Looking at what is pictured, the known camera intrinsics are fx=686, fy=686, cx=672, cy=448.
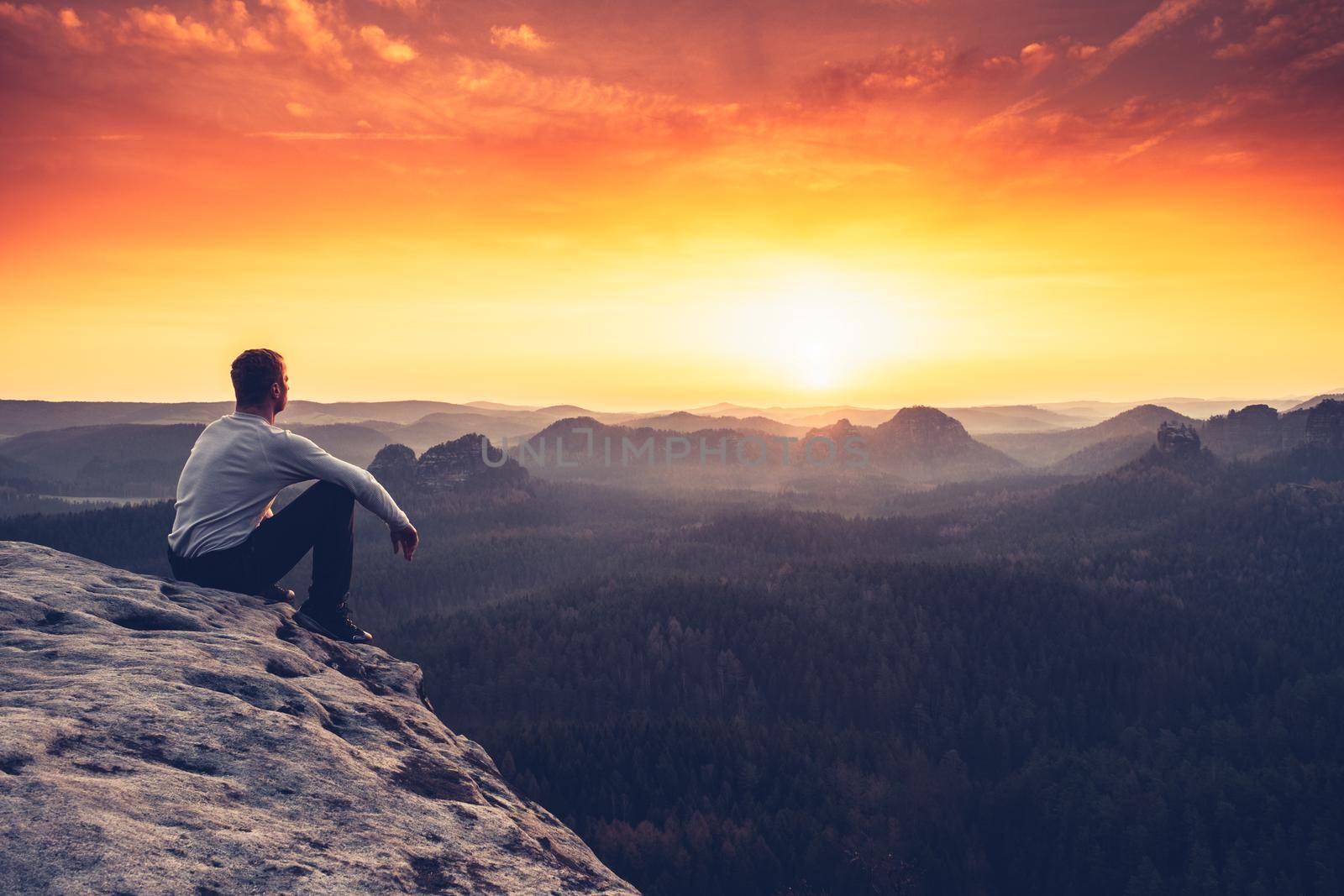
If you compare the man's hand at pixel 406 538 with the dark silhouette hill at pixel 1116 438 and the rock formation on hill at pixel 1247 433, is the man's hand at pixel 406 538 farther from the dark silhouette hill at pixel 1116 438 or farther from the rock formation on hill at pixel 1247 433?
the dark silhouette hill at pixel 1116 438

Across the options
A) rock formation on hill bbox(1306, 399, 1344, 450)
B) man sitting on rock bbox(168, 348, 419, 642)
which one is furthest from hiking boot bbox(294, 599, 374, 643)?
rock formation on hill bbox(1306, 399, 1344, 450)

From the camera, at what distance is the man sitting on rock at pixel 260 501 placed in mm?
9102

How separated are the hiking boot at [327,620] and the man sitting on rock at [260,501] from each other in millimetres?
101

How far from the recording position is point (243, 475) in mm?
9211

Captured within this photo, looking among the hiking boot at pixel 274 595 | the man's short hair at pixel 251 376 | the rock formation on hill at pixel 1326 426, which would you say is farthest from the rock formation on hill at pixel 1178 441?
the man's short hair at pixel 251 376

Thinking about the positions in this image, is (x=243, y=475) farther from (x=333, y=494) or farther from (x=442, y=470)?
(x=442, y=470)

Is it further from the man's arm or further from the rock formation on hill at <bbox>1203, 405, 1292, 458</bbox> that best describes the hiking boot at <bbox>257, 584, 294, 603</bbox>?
the rock formation on hill at <bbox>1203, 405, 1292, 458</bbox>

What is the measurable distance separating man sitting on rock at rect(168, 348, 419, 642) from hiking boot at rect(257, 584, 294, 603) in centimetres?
20

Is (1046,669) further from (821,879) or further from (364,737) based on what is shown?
Result: (364,737)

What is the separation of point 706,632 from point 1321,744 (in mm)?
23933

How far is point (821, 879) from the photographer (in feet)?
51.9

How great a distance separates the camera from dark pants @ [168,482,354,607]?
950 cm

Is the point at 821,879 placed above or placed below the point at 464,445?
below

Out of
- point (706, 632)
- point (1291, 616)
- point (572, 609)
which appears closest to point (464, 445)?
point (572, 609)
